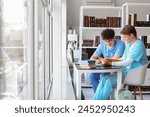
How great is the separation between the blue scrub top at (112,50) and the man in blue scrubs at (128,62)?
0.25 metres

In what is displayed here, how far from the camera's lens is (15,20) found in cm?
223

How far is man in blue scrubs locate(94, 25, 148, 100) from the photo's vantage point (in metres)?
3.63

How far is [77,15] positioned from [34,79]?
255 inches

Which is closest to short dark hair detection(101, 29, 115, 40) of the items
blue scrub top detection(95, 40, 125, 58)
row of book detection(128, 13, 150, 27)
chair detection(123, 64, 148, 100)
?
blue scrub top detection(95, 40, 125, 58)

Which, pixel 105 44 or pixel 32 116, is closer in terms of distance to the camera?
pixel 32 116

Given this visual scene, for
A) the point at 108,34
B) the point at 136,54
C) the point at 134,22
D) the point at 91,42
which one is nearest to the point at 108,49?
the point at 108,34

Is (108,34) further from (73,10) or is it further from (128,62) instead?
(73,10)

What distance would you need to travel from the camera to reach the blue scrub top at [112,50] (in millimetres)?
4059

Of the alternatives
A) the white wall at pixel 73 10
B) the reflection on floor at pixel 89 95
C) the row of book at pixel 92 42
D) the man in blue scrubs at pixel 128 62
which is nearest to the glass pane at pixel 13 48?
the man in blue scrubs at pixel 128 62

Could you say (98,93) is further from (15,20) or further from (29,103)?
(29,103)

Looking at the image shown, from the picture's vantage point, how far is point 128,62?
3582 mm

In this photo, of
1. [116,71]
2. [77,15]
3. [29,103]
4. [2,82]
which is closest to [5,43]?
[2,82]

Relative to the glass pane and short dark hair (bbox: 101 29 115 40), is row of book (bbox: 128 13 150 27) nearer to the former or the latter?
short dark hair (bbox: 101 29 115 40)

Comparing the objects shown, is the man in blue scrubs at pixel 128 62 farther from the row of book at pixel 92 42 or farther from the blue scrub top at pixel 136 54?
the row of book at pixel 92 42
